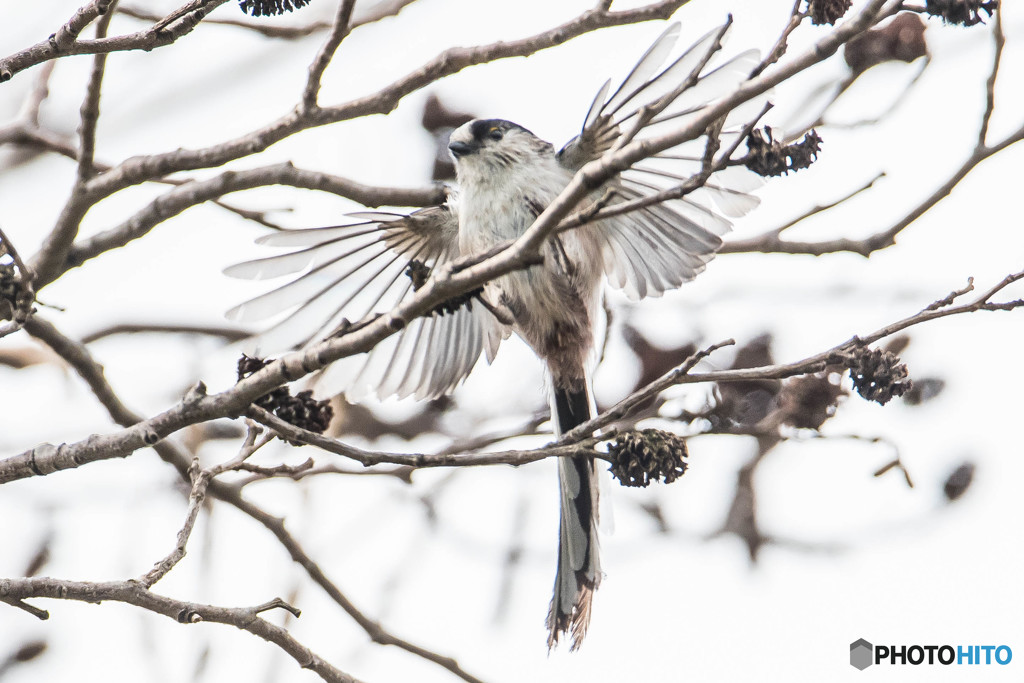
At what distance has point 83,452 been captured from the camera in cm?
180

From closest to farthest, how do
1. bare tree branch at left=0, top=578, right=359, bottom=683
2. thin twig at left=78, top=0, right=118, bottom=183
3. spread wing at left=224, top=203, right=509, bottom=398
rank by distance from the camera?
bare tree branch at left=0, top=578, right=359, bottom=683, thin twig at left=78, top=0, right=118, bottom=183, spread wing at left=224, top=203, right=509, bottom=398

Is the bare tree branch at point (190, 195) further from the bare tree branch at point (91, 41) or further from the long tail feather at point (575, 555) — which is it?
the long tail feather at point (575, 555)

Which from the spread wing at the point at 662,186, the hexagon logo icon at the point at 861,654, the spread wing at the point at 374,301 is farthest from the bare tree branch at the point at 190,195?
the hexagon logo icon at the point at 861,654

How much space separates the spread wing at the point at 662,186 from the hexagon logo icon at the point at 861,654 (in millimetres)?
2285

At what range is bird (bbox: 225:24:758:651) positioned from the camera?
283cm

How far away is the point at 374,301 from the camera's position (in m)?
3.35

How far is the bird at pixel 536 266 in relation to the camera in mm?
2828

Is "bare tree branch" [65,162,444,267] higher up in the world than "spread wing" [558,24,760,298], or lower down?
lower down

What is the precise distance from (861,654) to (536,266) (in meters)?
2.86

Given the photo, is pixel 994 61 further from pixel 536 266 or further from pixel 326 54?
pixel 326 54

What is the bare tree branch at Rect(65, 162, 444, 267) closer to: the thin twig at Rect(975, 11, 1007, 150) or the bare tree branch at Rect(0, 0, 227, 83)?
the bare tree branch at Rect(0, 0, 227, 83)

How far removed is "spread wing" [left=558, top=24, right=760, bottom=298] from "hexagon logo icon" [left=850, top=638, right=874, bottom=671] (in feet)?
7.50

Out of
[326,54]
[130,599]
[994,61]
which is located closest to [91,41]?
[326,54]

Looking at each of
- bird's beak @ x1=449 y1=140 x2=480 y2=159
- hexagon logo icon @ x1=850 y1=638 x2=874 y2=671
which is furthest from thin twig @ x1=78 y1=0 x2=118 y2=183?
hexagon logo icon @ x1=850 y1=638 x2=874 y2=671
